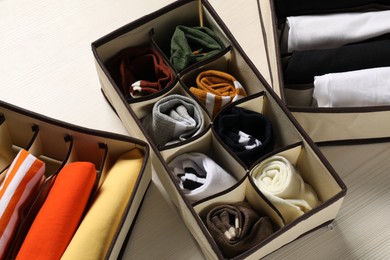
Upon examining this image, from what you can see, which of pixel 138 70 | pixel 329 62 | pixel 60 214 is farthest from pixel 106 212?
pixel 329 62

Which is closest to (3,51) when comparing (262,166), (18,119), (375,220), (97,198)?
(18,119)

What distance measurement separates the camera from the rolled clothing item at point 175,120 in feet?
2.80

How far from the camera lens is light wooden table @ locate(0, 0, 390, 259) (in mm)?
866

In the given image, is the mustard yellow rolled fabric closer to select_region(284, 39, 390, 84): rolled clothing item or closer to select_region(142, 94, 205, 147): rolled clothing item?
select_region(142, 94, 205, 147): rolled clothing item

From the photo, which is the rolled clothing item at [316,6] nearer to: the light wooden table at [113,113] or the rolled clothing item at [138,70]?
the light wooden table at [113,113]

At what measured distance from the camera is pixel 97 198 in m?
0.79

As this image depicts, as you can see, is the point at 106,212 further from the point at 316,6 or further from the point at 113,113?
the point at 316,6

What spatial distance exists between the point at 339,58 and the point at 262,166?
0.25m

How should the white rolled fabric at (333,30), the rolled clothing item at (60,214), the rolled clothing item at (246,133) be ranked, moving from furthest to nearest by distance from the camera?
1. the white rolled fabric at (333,30)
2. the rolled clothing item at (246,133)
3. the rolled clothing item at (60,214)

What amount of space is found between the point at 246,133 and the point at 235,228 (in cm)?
17

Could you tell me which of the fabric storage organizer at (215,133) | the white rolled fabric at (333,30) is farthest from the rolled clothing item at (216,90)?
the white rolled fabric at (333,30)

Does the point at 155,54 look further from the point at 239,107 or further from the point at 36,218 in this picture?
the point at 36,218

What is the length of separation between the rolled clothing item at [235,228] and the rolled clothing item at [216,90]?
0.61 ft

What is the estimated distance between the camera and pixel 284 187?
0.79 m
